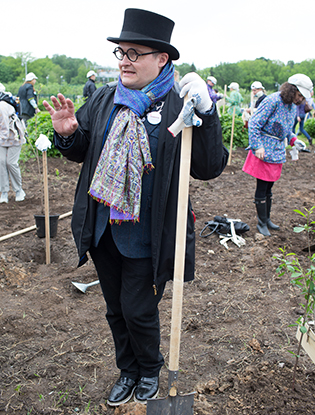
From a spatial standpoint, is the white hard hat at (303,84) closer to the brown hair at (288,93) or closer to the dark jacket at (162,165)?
the brown hair at (288,93)

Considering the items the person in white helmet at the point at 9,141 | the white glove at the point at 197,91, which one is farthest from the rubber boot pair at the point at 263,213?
the person in white helmet at the point at 9,141

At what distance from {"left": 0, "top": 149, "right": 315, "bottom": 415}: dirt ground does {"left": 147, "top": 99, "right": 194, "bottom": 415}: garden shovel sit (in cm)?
24

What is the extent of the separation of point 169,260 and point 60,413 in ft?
3.69

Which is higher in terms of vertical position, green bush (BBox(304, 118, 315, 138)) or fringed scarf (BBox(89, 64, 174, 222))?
fringed scarf (BBox(89, 64, 174, 222))

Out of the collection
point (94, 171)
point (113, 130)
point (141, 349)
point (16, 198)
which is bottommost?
point (16, 198)

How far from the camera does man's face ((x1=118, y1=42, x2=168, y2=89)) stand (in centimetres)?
168

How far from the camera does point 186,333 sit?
2.81 metres

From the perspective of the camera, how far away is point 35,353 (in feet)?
8.27

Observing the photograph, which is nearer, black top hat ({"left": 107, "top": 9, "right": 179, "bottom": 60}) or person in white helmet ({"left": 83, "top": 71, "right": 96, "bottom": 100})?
black top hat ({"left": 107, "top": 9, "right": 179, "bottom": 60})

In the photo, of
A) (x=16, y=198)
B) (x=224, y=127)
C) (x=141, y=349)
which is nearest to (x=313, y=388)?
(x=141, y=349)

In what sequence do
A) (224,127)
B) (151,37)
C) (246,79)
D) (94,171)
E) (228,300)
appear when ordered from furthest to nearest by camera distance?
(246,79) < (224,127) < (228,300) < (94,171) < (151,37)

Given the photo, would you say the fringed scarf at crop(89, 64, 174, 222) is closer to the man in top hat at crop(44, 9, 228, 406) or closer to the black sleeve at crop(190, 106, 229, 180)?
the man in top hat at crop(44, 9, 228, 406)

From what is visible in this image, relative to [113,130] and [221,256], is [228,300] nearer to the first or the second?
[221,256]

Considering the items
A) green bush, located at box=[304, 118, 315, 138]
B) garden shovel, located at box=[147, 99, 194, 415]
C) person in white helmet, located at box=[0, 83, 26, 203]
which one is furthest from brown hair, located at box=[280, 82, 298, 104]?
green bush, located at box=[304, 118, 315, 138]
